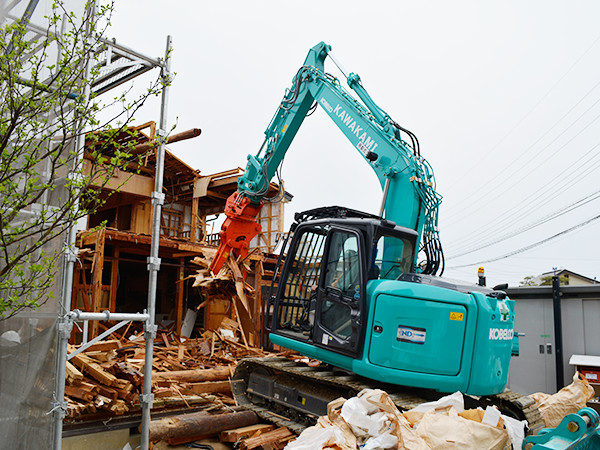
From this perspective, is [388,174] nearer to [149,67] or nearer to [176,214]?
[149,67]

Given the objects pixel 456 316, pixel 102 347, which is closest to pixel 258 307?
pixel 102 347

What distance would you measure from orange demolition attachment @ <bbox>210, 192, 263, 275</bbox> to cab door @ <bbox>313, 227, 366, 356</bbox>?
283 cm

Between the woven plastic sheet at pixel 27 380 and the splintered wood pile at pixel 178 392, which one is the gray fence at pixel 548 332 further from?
the woven plastic sheet at pixel 27 380

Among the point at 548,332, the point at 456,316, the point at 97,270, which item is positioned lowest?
the point at 548,332

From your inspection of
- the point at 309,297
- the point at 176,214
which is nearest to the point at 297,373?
the point at 309,297

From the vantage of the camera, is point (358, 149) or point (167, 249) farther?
point (167, 249)

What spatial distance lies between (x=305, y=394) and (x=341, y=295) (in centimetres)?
165

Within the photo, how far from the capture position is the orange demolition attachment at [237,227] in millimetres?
9562

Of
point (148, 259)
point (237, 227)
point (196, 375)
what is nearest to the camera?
point (148, 259)

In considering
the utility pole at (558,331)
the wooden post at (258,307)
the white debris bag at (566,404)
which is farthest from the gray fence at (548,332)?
the wooden post at (258,307)

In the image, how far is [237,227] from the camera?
9789mm

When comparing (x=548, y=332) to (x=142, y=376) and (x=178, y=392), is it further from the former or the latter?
(x=142, y=376)

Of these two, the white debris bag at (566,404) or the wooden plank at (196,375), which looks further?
the wooden plank at (196,375)

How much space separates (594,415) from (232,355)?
10.00 m
